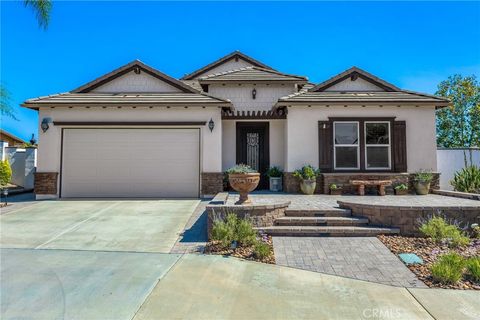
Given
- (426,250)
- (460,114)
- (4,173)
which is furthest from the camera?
(460,114)

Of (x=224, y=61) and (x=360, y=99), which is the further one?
(x=224, y=61)

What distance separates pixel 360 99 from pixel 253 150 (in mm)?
4934

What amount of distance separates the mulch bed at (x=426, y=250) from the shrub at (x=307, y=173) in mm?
4714

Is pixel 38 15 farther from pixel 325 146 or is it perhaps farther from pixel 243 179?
pixel 325 146

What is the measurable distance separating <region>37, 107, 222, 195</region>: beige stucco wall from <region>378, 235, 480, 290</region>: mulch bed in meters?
7.01

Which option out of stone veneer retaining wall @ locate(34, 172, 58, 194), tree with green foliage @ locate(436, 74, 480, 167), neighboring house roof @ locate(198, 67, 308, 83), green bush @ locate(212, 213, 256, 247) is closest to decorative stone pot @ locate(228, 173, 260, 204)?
green bush @ locate(212, 213, 256, 247)

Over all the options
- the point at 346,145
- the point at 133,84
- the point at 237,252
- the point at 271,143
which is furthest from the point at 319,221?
the point at 133,84

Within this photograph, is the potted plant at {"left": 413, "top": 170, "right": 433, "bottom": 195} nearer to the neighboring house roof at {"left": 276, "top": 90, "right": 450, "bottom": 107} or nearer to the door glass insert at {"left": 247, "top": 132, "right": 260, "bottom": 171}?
the neighboring house roof at {"left": 276, "top": 90, "right": 450, "bottom": 107}

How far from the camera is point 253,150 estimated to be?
13.5 metres

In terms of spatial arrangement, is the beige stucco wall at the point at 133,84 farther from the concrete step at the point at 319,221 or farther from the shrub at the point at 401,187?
the shrub at the point at 401,187

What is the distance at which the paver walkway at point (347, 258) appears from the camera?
4.93 m

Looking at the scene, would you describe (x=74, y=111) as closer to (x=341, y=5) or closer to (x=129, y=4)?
(x=129, y=4)

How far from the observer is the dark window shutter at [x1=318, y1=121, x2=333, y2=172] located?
39.1ft

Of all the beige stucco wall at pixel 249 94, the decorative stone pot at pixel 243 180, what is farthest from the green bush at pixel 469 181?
the decorative stone pot at pixel 243 180
